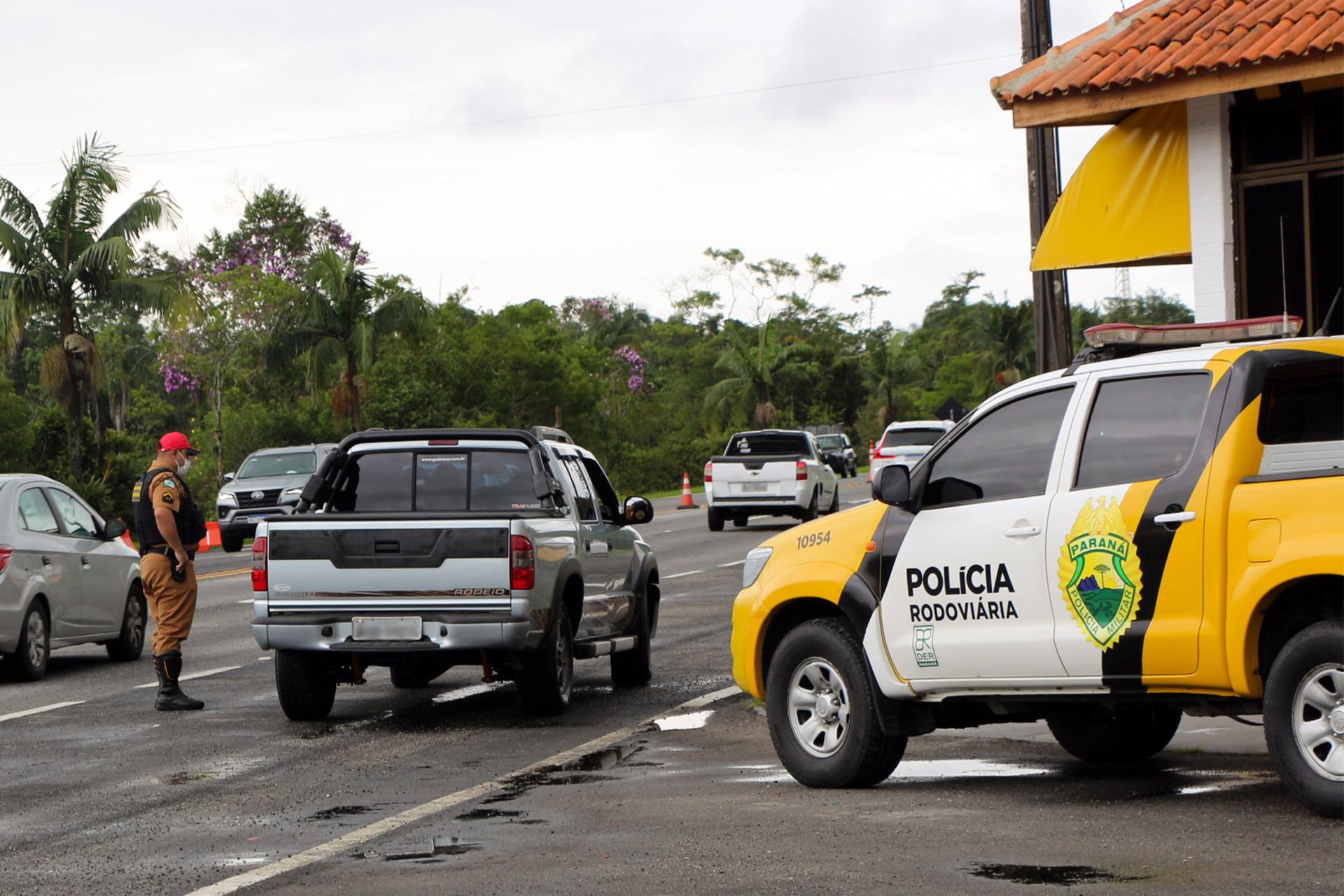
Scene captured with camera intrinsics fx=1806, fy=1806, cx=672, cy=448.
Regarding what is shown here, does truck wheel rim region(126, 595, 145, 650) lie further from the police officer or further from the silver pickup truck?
the silver pickup truck

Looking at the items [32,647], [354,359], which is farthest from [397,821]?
[354,359]

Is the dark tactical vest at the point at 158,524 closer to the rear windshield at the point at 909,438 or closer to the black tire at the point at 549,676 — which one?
the black tire at the point at 549,676

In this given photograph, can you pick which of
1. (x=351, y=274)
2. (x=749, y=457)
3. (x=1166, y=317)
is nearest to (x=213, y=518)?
(x=351, y=274)

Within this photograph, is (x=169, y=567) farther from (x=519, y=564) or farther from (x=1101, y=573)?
(x=1101, y=573)

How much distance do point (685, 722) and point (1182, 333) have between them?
4138 mm

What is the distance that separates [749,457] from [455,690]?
1914 cm

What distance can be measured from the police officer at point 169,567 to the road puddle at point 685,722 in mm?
3337

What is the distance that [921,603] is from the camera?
8.02 meters

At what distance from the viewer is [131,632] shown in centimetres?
1557

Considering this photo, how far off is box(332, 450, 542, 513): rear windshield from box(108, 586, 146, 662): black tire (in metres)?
4.28

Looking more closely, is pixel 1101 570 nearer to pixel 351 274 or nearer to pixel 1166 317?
pixel 351 274

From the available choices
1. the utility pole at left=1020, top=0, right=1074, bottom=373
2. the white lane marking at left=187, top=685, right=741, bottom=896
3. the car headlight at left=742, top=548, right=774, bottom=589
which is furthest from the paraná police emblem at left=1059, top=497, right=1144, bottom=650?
the utility pole at left=1020, top=0, right=1074, bottom=373

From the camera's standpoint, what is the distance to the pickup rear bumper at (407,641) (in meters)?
10.6

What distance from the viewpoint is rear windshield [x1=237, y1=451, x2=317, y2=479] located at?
31844 millimetres
